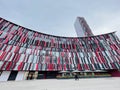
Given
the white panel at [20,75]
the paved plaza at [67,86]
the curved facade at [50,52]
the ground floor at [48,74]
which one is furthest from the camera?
the curved facade at [50,52]

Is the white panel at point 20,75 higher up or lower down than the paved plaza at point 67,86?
higher up

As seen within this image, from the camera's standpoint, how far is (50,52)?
27.8 metres

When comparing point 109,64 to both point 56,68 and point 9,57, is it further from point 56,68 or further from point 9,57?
point 9,57

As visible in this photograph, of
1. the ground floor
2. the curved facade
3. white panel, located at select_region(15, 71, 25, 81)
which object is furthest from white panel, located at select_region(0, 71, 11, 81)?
white panel, located at select_region(15, 71, 25, 81)

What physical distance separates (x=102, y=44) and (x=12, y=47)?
34.2 meters

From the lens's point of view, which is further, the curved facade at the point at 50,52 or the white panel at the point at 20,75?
the curved facade at the point at 50,52

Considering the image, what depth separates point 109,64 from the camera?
24.9 m

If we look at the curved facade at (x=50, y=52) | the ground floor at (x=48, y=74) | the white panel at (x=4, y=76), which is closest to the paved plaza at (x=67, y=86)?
the white panel at (x=4, y=76)

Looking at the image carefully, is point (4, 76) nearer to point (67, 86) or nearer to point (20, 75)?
point (20, 75)

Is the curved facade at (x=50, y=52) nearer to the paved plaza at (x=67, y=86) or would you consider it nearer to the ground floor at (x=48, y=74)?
the ground floor at (x=48, y=74)

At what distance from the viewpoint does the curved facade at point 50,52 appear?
71.1 feet

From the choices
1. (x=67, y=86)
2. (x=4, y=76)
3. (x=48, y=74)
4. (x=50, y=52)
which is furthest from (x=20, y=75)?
(x=67, y=86)

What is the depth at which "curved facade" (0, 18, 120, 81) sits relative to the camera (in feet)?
71.1

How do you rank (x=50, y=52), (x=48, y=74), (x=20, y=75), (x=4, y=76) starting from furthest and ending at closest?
(x=50, y=52)
(x=48, y=74)
(x=20, y=75)
(x=4, y=76)
